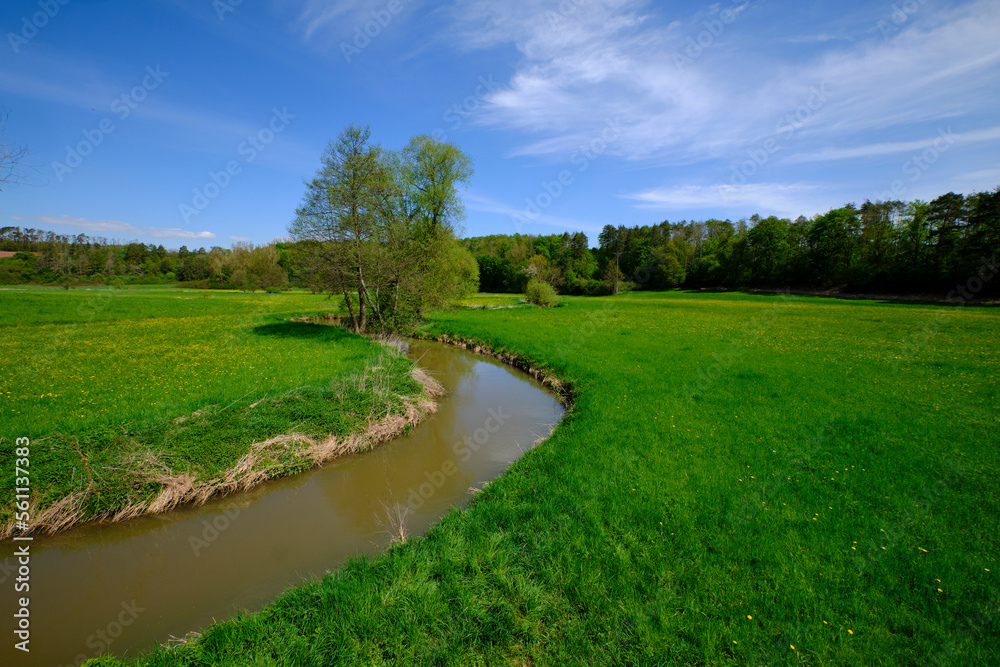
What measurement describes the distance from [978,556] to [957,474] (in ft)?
9.00

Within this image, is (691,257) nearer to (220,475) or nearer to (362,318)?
(362,318)

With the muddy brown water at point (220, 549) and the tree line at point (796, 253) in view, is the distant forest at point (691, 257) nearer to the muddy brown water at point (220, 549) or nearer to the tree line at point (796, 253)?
the tree line at point (796, 253)

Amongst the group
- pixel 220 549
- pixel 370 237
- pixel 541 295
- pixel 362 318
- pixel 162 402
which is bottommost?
pixel 220 549

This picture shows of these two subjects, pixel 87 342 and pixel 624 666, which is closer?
pixel 624 666

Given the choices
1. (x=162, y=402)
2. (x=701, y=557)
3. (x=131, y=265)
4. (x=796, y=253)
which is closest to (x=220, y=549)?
(x=162, y=402)

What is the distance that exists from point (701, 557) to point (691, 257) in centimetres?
7936

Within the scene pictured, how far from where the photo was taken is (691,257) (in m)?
73.8

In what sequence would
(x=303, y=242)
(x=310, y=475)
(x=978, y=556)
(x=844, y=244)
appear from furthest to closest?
(x=844, y=244) < (x=303, y=242) < (x=310, y=475) < (x=978, y=556)

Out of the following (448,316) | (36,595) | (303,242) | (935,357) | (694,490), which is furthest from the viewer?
(448,316)

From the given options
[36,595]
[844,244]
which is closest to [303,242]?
[36,595]

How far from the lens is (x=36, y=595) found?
16.4 feet

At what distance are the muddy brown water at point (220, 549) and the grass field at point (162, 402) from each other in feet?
2.20

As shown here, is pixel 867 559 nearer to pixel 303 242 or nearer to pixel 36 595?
pixel 36 595

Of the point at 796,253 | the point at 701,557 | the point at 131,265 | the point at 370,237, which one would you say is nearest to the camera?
the point at 701,557
